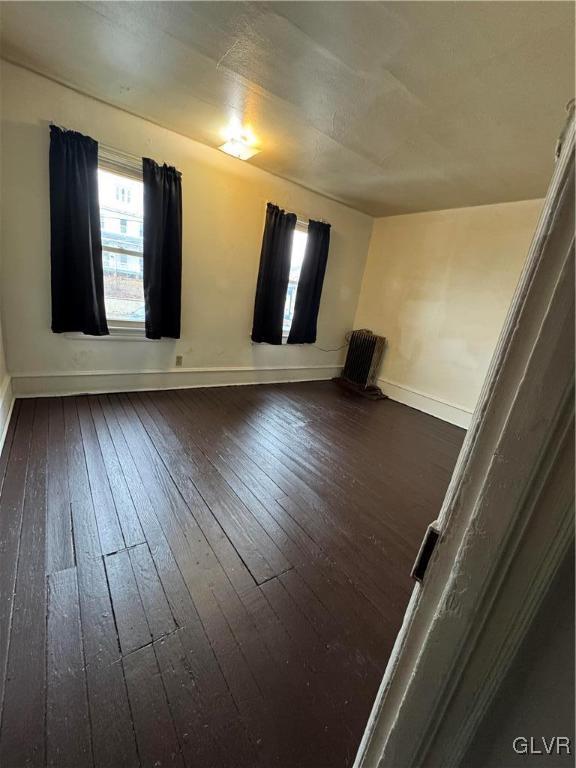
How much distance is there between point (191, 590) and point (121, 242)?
114 inches

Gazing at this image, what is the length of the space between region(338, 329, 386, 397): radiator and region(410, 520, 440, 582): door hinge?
4.02 metres

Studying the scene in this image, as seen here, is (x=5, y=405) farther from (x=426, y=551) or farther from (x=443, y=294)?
(x=443, y=294)

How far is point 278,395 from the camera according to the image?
3869 mm

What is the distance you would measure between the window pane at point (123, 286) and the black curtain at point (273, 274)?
1.29m

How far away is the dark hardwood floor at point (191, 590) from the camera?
2.97 ft

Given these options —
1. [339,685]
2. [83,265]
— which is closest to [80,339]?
[83,265]

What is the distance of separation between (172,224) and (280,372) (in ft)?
7.23

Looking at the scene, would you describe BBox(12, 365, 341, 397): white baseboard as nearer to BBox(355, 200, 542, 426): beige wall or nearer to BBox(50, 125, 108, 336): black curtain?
BBox(50, 125, 108, 336): black curtain

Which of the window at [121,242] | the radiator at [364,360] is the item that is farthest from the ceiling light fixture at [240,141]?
the radiator at [364,360]

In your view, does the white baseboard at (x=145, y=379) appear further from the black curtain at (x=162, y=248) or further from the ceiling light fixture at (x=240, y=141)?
the ceiling light fixture at (x=240, y=141)

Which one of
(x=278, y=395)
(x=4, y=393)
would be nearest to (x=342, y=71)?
(x=278, y=395)

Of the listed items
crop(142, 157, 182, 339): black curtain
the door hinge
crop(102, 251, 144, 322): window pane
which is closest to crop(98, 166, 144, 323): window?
crop(102, 251, 144, 322): window pane

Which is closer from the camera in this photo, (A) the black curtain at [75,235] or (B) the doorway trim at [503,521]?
(B) the doorway trim at [503,521]

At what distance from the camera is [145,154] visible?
2752 millimetres
